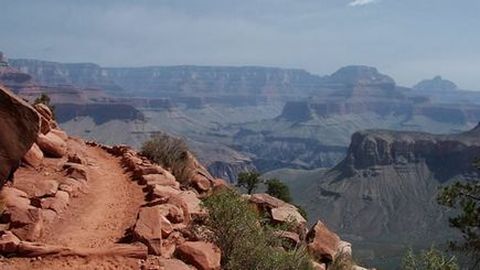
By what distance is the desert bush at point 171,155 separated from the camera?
1209 inches

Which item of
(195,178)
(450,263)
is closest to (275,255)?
(450,263)

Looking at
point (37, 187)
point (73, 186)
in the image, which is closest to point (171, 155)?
point (73, 186)

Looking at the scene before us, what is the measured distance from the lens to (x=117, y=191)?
2356 centimetres

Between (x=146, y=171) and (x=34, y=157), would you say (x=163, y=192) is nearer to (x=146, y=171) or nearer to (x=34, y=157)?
(x=146, y=171)

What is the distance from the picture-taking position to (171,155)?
110 feet

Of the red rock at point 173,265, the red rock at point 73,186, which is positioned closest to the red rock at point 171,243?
the red rock at point 173,265

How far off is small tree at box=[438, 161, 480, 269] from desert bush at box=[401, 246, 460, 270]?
1587mm

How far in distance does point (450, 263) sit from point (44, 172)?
1458 cm

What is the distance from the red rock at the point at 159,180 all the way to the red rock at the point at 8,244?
9.30m

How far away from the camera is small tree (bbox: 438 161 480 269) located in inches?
698

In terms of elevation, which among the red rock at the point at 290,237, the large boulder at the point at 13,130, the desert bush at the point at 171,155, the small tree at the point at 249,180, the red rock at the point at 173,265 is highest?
the large boulder at the point at 13,130

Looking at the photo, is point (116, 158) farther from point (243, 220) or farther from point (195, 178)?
point (243, 220)

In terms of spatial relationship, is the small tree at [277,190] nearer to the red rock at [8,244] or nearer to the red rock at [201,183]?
the red rock at [201,183]

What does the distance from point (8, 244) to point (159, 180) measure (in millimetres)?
10826
